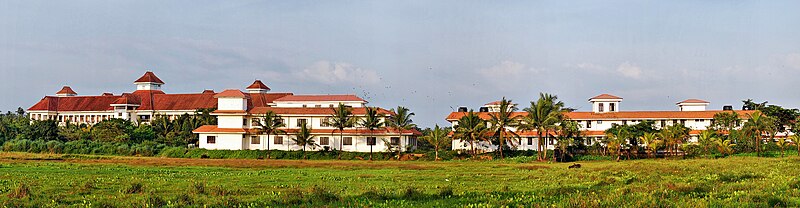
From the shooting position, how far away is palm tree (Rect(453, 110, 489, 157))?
51.9 metres

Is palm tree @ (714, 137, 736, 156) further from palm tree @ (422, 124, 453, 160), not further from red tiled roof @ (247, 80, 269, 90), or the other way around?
red tiled roof @ (247, 80, 269, 90)

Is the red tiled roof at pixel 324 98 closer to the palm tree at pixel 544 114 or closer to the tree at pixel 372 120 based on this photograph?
the tree at pixel 372 120

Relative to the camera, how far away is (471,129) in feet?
171

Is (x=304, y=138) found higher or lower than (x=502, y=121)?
lower

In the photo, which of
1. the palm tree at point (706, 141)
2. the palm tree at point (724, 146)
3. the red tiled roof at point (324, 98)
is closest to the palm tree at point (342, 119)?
the red tiled roof at point (324, 98)

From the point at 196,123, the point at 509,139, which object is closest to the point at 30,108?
the point at 196,123

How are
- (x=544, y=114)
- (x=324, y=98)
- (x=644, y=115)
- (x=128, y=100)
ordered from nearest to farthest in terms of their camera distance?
A: (x=544, y=114)
(x=644, y=115)
(x=324, y=98)
(x=128, y=100)

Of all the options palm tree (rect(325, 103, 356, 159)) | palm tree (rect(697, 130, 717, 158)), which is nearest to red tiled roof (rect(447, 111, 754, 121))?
palm tree (rect(697, 130, 717, 158))

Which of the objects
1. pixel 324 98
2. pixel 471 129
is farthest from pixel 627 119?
pixel 324 98

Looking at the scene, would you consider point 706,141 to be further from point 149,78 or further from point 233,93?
point 149,78

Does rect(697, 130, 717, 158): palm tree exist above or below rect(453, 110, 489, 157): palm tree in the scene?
below

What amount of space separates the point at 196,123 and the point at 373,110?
19556mm

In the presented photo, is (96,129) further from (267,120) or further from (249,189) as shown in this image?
(249,189)

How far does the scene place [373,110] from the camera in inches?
2170
